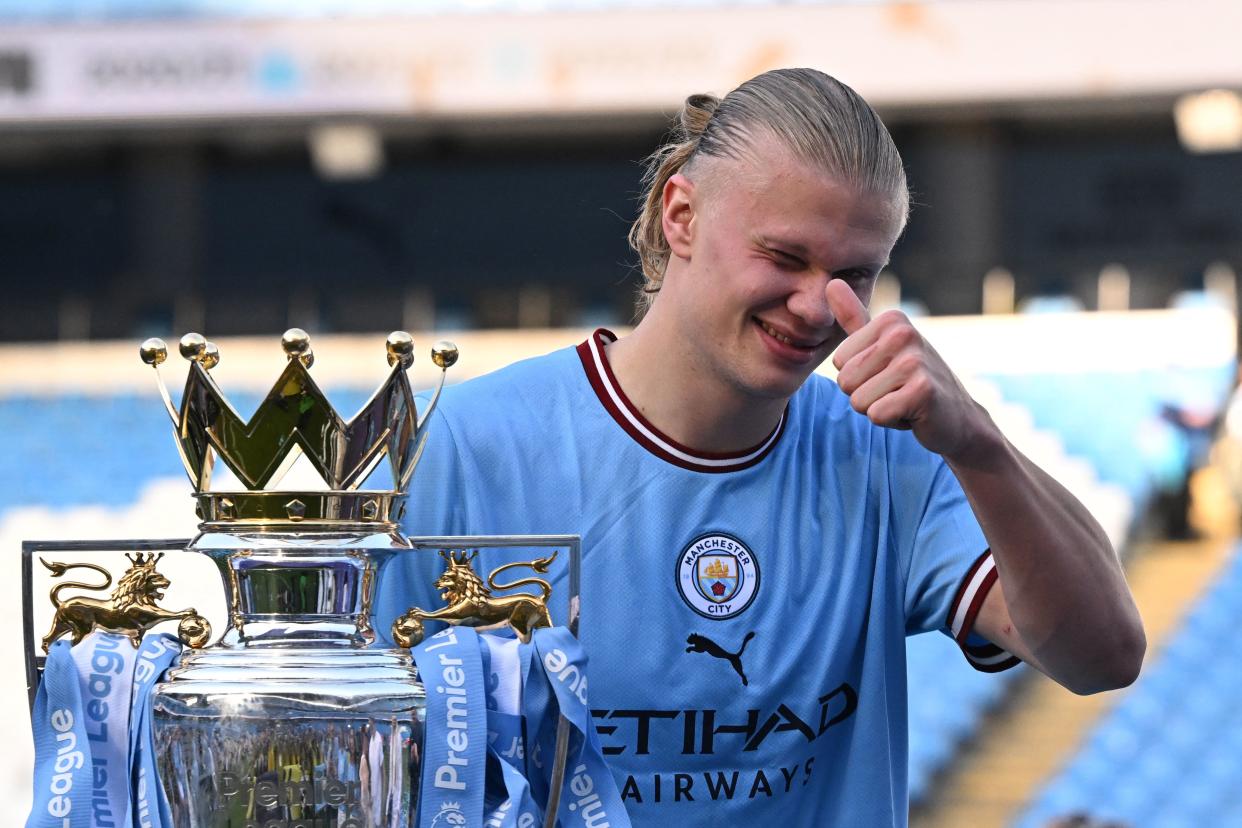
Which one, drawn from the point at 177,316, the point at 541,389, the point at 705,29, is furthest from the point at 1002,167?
the point at 541,389

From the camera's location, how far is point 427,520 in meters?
1.21

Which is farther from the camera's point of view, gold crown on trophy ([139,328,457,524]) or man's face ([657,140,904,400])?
man's face ([657,140,904,400])

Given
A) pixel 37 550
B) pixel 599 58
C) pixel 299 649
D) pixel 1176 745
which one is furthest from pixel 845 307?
pixel 599 58

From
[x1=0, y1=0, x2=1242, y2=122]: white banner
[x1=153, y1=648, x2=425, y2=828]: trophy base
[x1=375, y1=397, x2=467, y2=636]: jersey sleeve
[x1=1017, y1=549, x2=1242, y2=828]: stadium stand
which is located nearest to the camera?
[x1=153, y1=648, x2=425, y2=828]: trophy base

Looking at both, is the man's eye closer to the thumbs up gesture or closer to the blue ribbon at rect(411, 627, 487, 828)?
the thumbs up gesture

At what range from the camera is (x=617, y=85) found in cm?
776

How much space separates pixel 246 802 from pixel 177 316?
7.57 meters

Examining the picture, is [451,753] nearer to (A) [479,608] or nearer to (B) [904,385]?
(A) [479,608]

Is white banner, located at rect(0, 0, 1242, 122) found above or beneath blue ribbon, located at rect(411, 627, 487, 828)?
above

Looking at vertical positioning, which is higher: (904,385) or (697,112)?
(697,112)

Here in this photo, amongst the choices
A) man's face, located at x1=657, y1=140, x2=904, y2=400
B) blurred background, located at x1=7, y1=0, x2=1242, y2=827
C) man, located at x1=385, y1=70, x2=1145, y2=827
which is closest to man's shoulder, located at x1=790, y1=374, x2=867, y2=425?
man, located at x1=385, y1=70, x2=1145, y2=827

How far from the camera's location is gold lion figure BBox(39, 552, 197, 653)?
3.19 ft

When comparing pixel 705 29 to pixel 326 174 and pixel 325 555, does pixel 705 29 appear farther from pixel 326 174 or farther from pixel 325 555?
pixel 325 555

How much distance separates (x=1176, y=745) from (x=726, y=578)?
496 cm
